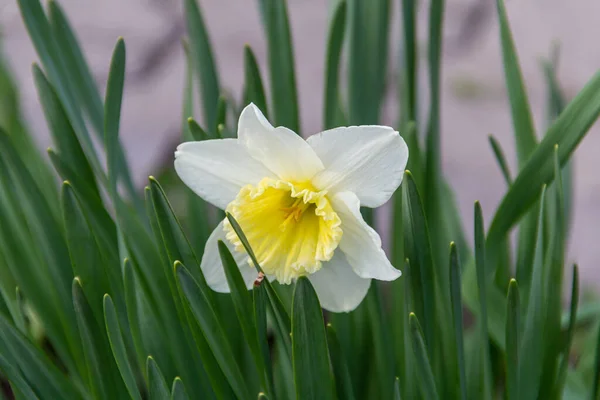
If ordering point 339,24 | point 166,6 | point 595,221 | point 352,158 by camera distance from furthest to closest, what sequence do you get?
point 166,6 → point 595,221 → point 339,24 → point 352,158

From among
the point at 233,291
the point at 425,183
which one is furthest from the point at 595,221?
the point at 233,291

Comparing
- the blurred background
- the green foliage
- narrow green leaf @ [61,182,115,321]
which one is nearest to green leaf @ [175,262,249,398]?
the green foliage

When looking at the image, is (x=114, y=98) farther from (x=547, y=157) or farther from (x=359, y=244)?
(x=547, y=157)

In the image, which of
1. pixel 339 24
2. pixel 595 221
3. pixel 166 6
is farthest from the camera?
pixel 166 6

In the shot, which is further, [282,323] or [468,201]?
[468,201]

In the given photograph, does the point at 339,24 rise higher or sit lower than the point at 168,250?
higher

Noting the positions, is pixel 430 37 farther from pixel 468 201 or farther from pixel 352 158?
pixel 468 201


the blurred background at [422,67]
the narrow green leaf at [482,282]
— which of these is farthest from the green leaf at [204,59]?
the blurred background at [422,67]

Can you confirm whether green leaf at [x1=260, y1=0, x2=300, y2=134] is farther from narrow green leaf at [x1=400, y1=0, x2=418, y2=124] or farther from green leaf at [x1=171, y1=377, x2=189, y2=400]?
green leaf at [x1=171, y1=377, x2=189, y2=400]
